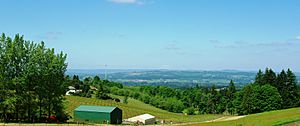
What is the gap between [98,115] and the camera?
219 ft

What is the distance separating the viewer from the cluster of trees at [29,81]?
5012 centimetres

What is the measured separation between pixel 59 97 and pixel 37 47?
28.5 ft

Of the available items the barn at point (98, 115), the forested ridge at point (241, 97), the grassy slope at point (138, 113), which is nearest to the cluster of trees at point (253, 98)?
the forested ridge at point (241, 97)

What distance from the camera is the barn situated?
65812 mm

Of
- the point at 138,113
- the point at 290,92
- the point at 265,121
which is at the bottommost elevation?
the point at 138,113

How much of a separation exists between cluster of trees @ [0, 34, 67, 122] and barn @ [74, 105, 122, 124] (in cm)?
1040

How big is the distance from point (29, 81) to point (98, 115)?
17.9m

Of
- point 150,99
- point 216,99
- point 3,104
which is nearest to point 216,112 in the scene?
point 216,99

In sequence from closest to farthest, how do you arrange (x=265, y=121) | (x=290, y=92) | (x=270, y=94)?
1. (x=265, y=121)
2. (x=270, y=94)
3. (x=290, y=92)

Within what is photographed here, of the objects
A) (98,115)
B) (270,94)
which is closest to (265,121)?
(98,115)

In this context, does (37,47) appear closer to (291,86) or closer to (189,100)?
(291,86)

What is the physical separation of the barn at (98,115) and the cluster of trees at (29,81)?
10402mm

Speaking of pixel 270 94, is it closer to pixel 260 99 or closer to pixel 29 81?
pixel 260 99

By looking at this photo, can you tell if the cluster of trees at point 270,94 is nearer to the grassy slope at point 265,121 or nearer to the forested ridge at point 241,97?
the forested ridge at point 241,97
